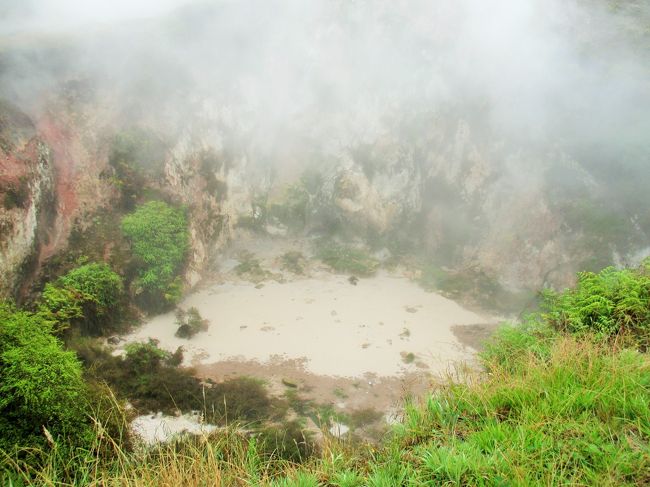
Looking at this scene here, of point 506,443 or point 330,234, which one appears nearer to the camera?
point 506,443

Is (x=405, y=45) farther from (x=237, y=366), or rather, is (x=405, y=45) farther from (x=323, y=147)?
(x=237, y=366)

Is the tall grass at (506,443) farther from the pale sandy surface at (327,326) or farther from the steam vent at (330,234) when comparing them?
the pale sandy surface at (327,326)

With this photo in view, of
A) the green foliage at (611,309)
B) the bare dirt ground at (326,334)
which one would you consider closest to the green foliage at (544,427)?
the green foliage at (611,309)

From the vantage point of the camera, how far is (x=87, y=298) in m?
14.7

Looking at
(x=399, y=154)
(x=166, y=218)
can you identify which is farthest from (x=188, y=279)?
(x=399, y=154)

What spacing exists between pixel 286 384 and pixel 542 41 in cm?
2764

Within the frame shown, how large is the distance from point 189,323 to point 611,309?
15055 mm

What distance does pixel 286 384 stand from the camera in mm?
13781

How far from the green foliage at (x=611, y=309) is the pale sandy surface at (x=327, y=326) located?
263 inches

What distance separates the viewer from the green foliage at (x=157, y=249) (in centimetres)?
1716

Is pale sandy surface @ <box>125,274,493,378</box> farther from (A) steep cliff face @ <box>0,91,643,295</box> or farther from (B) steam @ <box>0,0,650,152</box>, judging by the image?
(B) steam @ <box>0,0,650,152</box>

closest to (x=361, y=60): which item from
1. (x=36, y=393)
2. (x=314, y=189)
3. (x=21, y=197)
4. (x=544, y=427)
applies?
(x=314, y=189)

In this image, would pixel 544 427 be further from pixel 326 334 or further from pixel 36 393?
pixel 326 334

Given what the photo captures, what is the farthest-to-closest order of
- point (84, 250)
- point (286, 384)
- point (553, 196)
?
point (553, 196), point (84, 250), point (286, 384)
